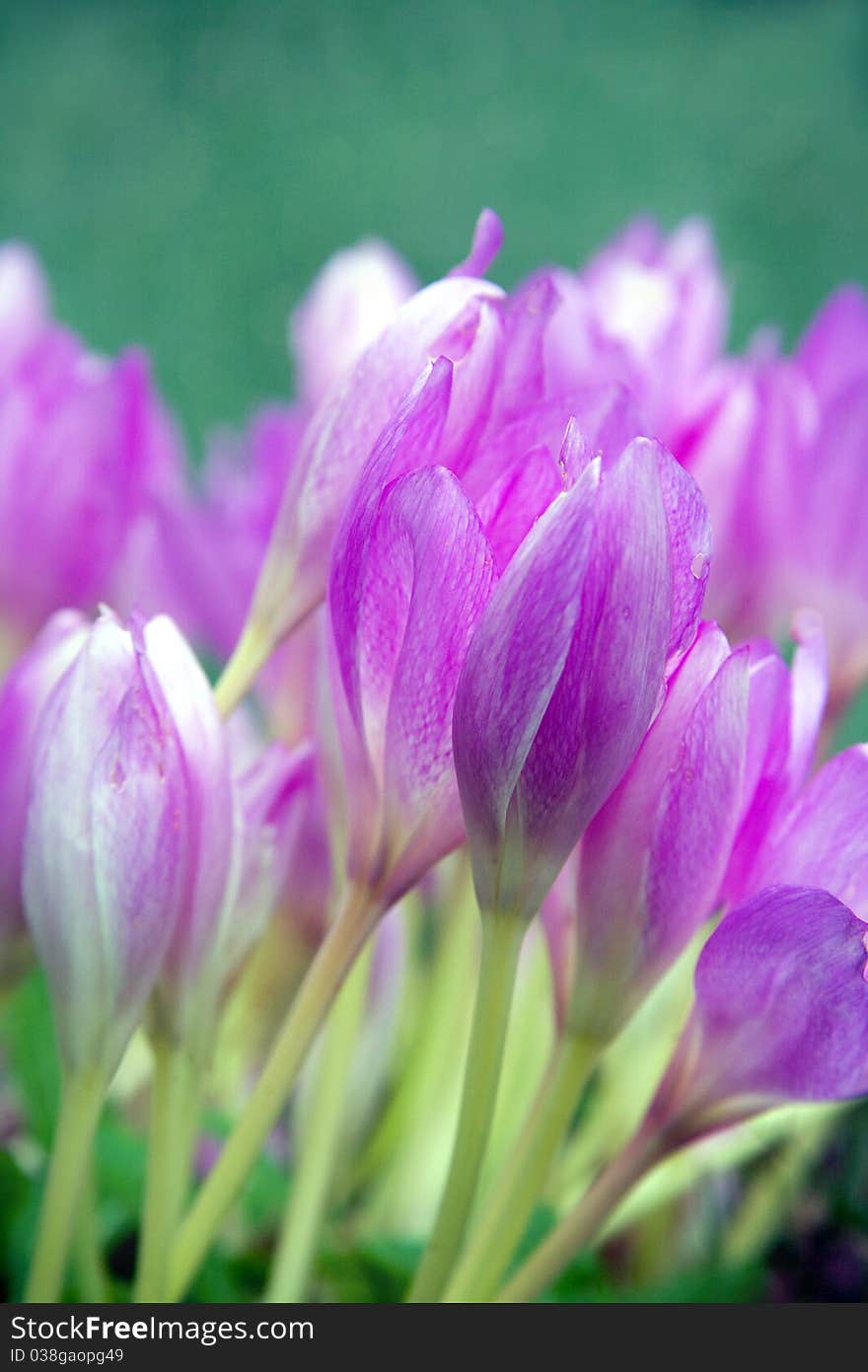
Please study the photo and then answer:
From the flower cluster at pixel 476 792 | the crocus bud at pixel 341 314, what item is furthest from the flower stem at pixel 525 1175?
the crocus bud at pixel 341 314

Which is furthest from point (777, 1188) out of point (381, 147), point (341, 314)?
point (381, 147)

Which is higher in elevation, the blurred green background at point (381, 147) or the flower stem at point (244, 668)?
the blurred green background at point (381, 147)

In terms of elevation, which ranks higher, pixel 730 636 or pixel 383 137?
pixel 383 137

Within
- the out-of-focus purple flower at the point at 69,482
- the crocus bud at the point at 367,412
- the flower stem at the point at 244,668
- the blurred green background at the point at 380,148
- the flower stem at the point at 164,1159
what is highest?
the blurred green background at the point at 380,148

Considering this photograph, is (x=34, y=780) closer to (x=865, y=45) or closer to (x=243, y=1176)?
(x=243, y=1176)

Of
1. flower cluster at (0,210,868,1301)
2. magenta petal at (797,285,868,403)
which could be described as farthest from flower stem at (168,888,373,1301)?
magenta petal at (797,285,868,403)

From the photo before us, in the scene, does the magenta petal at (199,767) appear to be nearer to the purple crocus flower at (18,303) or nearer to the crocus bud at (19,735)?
the crocus bud at (19,735)
